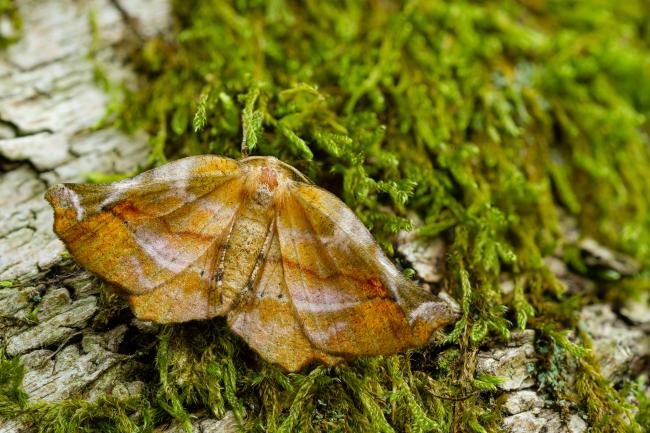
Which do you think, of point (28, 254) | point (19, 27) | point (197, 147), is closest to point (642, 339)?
point (197, 147)

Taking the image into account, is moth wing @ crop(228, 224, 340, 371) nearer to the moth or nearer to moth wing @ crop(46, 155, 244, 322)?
the moth

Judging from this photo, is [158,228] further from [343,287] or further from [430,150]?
[430,150]

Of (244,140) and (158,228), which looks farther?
(244,140)

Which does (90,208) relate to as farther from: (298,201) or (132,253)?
(298,201)

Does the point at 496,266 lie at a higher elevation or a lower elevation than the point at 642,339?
higher

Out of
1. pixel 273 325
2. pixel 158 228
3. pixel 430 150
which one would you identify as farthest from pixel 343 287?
pixel 430 150

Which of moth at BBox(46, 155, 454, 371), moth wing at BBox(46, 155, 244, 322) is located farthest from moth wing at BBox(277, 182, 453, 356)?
moth wing at BBox(46, 155, 244, 322)
